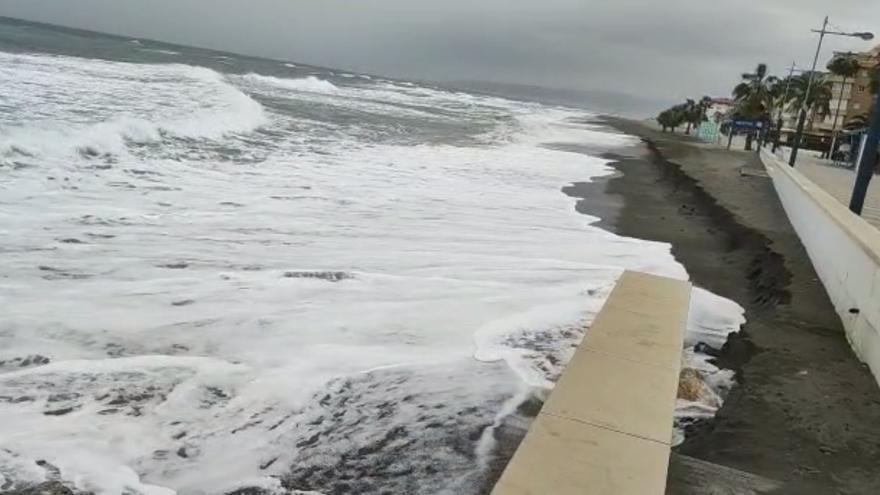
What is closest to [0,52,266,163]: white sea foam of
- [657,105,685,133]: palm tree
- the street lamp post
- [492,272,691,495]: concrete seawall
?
[492,272,691,495]: concrete seawall

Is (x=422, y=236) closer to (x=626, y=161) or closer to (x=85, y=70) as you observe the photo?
(x=626, y=161)

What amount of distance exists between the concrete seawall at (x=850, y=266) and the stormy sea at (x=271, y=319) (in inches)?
44.3

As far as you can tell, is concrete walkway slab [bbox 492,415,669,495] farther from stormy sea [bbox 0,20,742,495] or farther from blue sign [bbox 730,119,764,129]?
blue sign [bbox 730,119,764,129]

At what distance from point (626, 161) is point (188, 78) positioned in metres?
24.6

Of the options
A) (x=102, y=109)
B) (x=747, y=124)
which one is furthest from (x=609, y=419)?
(x=747, y=124)

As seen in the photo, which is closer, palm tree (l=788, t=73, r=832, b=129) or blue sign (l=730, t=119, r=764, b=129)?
blue sign (l=730, t=119, r=764, b=129)

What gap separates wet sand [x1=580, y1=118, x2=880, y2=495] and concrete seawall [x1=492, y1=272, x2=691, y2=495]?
1.04ft

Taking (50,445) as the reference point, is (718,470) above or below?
above

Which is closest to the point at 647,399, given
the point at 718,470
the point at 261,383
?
the point at 718,470

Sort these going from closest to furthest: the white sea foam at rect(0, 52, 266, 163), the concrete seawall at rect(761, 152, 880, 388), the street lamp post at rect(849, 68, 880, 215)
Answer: the concrete seawall at rect(761, 152, 880, 388), the street lamp post at rect(849, 68, 880, 215), the white sea foam at rect(0, 52, 266, 163)

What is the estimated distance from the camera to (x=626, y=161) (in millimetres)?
33656

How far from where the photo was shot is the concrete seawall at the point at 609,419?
334 centimetres

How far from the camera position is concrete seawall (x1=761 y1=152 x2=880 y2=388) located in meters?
6.01

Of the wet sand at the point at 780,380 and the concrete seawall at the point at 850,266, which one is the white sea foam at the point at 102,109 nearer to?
the wet sand at the point at 780,380
